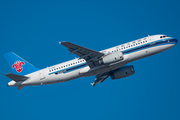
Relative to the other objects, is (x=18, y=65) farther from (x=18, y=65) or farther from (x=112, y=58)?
(x=112, y=58)

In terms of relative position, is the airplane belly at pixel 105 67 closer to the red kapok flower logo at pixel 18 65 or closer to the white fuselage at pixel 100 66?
the white fuselage at pixel 100 66

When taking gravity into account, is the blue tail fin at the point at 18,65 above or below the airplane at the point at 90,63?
above

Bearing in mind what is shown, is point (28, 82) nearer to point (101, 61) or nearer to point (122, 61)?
point (101, 61)

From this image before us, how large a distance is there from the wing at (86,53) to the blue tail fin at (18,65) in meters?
11.1

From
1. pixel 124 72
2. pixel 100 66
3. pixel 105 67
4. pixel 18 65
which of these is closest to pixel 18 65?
pixel 18 65

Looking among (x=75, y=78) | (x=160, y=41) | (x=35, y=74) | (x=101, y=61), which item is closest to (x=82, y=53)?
(x=101, y=61)

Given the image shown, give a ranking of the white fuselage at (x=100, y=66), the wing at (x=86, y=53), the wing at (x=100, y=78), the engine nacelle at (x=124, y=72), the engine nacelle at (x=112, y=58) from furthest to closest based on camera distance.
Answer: the wing at (x=100, y=78), the engine nacelle at (x=124, y=72), the white fuselage at (x=100, y=66), the engine nacelle at (x=112, y=58), the wing at (x=86, y=53)

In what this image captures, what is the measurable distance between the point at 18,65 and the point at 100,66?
16311 mm

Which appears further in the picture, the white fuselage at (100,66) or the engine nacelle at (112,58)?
the white fuselage at (100,66)

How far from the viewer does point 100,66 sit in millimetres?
38875

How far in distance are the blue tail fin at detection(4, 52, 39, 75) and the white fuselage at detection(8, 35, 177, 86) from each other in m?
1.86

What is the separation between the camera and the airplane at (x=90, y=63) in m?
37.5

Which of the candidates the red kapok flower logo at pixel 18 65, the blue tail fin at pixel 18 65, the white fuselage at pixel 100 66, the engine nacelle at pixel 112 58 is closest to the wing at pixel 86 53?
the engine nacelle at pixel 112 58

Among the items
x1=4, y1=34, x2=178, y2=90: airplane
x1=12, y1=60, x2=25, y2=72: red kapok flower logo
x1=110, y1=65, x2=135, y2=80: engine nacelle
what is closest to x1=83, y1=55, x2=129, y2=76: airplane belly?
x1=4, y1=34, x2=178, y2=90: airplane
